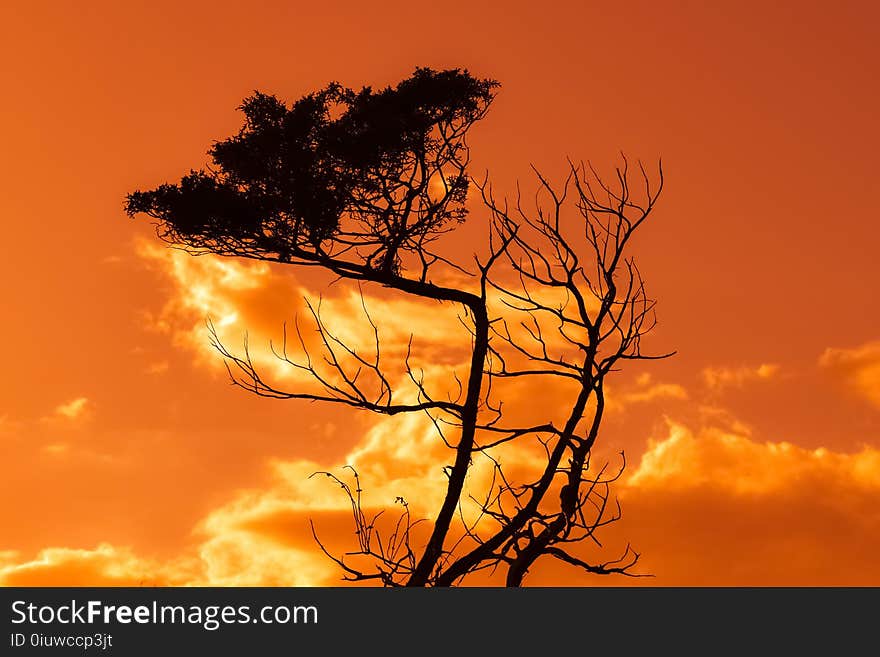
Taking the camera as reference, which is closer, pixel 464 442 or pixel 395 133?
pixel 464 442

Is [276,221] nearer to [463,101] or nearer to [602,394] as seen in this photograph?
[463,101]

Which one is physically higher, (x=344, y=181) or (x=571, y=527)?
(x=344, y=181)

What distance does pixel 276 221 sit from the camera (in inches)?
466
